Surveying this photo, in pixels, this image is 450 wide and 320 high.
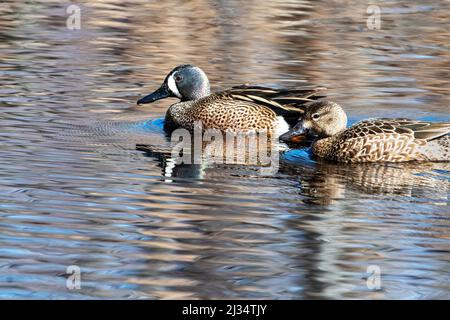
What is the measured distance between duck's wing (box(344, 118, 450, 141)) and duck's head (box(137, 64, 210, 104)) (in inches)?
101

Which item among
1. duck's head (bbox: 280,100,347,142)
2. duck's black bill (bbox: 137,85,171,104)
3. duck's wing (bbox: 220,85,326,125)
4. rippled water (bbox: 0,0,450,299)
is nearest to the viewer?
rippled water (bbox: 0,0,450,299)

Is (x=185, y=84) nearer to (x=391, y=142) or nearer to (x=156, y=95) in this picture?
(x=156, y=95)

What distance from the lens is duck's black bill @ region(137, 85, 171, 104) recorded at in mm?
12348

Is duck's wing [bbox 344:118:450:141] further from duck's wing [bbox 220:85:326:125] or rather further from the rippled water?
duck's wing [bbox 220:85:326:125]

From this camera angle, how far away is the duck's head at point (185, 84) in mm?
12461

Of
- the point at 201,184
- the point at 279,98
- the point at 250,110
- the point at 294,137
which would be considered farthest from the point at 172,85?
the point at 201,184

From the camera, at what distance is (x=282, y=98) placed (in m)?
A: 11.7

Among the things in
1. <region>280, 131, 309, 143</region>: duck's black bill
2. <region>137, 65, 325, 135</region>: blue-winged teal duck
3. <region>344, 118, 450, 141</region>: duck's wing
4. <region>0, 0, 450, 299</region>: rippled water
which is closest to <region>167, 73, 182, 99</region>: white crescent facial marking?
<region>0, 0, 450, 299</region>: rippled water

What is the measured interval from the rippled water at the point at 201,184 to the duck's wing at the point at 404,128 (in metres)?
0.31

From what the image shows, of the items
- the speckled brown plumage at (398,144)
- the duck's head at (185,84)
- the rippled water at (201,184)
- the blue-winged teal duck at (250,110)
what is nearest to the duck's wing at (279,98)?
the blue-winged teal duck at (250,110)

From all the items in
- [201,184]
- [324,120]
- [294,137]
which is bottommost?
[294,137]

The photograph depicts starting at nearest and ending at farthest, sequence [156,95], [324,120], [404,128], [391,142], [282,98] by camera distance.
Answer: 1. [391,142]
2. [404,128]
3. [324,120]
4. [282,98]
5. [156,95]

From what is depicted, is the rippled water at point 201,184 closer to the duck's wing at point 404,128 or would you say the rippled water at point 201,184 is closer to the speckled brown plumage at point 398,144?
the speckled brown plumage at point 398,144

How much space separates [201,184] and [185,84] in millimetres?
3567
